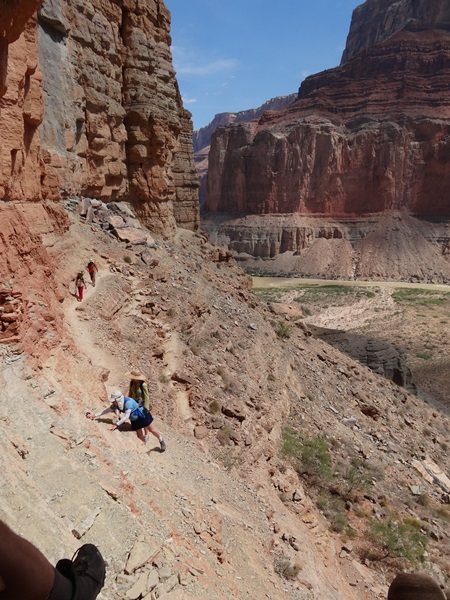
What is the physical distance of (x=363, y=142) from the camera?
81.6 meters

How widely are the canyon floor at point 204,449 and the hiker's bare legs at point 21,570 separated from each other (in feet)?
8.18

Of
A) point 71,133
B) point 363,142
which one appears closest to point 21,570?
point 71,133

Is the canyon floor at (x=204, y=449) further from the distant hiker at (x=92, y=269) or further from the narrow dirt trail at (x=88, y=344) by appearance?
the distant hiker at (x=92, y=269)

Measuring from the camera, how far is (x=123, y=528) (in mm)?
5234

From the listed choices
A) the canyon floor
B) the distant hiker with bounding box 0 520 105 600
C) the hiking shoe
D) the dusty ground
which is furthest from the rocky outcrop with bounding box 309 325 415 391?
the distant hiker with bounding box 0 520 105 600

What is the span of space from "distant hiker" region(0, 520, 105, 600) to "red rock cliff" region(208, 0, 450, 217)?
8618 centimetres

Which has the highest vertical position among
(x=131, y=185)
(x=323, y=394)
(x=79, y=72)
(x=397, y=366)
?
(x=79, y=72)

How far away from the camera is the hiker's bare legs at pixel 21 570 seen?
2088 millimetres

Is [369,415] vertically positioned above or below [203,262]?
below

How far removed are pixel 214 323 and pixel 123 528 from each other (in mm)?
8967

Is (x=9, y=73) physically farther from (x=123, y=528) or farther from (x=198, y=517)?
(x=198, y=517)

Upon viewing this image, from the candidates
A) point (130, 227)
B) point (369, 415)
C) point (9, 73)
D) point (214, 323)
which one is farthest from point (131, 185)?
point (369, 415)

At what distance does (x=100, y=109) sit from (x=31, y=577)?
1685 centimetres

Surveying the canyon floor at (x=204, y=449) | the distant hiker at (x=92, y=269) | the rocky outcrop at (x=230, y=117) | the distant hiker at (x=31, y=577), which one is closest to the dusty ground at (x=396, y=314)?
the canyon floor at (x=204, y=449)
